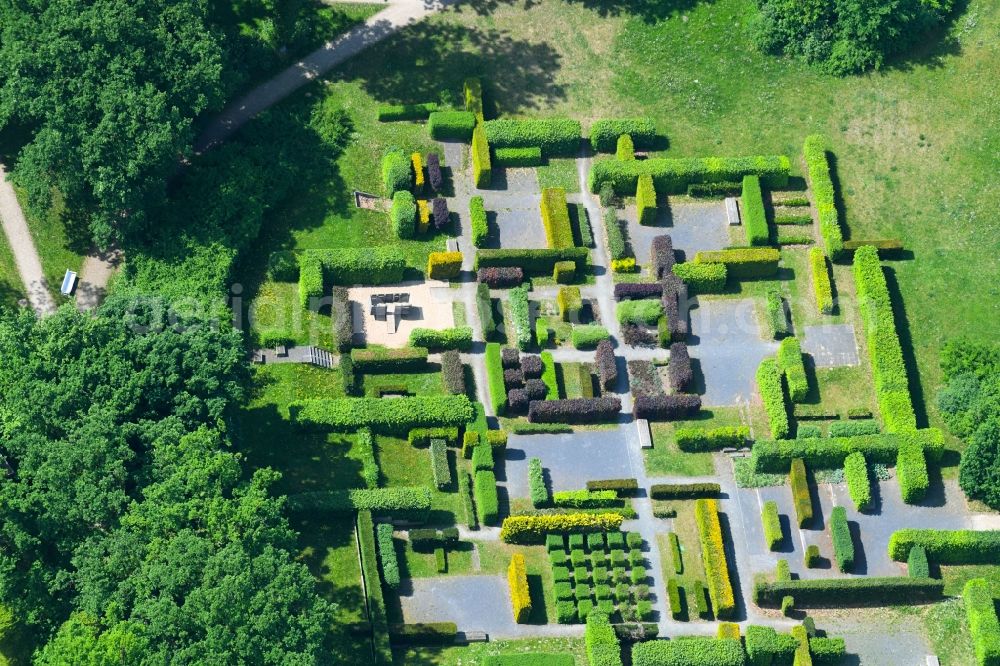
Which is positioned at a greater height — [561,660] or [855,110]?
[855,110]

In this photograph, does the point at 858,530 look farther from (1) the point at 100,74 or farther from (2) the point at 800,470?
(1) the point at 100,74

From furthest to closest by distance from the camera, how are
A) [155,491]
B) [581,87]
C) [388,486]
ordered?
[581,87]
[388,486]
[155,491]

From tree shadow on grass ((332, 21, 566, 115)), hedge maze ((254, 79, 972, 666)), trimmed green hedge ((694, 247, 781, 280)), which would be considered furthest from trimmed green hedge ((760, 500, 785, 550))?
tree shadow on grass ((332, 21, 566, 115))

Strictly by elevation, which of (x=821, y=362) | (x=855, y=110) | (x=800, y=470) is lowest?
(x=800, y=470)

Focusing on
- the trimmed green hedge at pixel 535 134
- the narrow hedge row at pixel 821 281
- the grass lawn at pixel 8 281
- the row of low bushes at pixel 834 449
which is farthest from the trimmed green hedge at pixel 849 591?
the grass lawn at pixel 8 281

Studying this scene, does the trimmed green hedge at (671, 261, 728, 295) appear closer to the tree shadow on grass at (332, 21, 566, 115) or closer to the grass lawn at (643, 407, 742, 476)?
the grass lawn at (643, 407, 742, 476)

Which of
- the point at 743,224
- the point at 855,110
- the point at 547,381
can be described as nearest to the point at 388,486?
the point at 547,381
